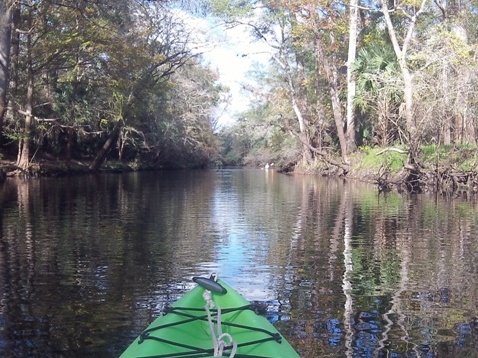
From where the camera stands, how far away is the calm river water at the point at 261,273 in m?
5.29

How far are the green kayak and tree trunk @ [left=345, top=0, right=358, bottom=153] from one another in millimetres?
26152

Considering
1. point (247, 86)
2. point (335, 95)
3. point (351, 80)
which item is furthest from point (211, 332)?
point (247, 86)

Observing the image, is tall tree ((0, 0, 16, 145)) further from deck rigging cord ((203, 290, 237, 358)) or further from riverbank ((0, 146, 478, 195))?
deck rigging cord ((203, 290, 237, 358))

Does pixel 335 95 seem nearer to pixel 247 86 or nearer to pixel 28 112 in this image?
pixel 247 86

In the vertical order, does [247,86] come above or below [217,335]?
above

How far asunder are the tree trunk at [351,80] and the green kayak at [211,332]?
2615 centimetres

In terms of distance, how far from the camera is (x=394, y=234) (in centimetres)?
1140

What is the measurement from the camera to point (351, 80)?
102 feet

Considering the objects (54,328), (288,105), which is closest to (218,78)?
(288,105)

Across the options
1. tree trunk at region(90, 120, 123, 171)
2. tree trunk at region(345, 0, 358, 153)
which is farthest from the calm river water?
tree trunk at region(90, 120, 123, 171)

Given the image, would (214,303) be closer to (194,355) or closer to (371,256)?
(194,355)

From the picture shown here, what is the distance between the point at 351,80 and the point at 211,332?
93.3 ft

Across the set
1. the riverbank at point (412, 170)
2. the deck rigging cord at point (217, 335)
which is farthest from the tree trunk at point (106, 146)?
the deck rigging cord at point (217, 335)

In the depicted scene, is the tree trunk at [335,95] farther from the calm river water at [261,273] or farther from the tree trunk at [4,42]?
the tree trunk at [4,42]
